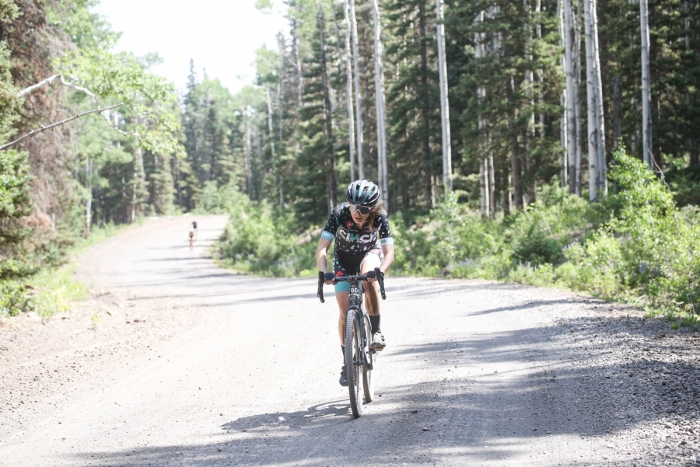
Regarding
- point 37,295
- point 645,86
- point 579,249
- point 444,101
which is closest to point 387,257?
point 579,249

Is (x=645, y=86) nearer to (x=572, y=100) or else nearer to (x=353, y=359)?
(x=572, y=100)

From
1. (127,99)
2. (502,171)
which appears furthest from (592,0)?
(127,99)

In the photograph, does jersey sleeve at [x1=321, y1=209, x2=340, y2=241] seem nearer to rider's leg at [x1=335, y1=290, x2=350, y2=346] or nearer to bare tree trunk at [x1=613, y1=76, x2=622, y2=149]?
rider's leg at [x1=335, y1=290, x2=350, y2=346]

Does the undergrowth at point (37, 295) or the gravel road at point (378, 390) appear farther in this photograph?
the undergrowth at point (37, 295)

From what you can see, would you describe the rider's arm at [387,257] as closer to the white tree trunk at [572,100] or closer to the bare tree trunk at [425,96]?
the white tree trunk at [572,100]

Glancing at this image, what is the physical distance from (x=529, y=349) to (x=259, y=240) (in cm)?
2933

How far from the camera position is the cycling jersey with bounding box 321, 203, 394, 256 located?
688 cm

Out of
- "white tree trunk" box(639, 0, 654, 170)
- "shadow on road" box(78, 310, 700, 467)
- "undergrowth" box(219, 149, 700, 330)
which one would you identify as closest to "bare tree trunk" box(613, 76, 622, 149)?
"white tree trunk" box(639, 0, 654, 170)

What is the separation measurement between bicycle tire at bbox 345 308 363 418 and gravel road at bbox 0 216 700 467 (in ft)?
0.63

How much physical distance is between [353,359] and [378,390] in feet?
3.97

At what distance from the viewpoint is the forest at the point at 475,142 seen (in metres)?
13.3

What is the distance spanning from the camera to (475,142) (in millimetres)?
27812

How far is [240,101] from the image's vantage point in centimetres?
9869

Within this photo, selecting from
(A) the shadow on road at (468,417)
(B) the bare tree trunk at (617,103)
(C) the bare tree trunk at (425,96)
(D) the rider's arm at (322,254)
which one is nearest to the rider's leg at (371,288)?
(D) the rider's arm at (322,254)
